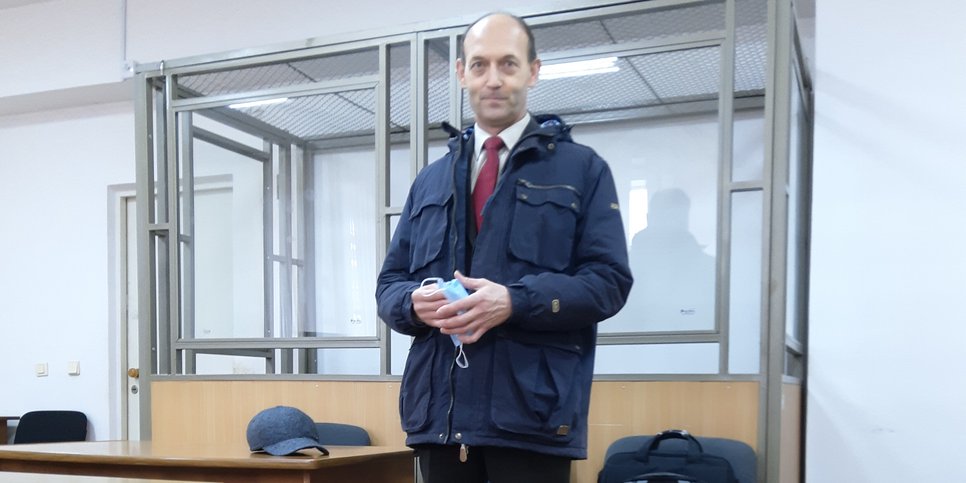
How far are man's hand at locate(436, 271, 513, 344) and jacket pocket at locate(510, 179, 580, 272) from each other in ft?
0.37

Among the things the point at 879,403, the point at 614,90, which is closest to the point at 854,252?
the point at 879,403

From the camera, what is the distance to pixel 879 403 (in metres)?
2.95

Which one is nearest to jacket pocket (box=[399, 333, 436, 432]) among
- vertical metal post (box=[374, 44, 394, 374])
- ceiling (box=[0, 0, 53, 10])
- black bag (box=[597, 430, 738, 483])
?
black bag (box=[597, 430, 738, 483])

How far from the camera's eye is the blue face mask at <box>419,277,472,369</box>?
1507mm

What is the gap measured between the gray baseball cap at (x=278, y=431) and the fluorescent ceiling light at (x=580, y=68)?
1555 mm

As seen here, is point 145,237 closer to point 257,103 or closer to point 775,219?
point 257,103

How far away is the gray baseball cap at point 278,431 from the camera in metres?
2.03

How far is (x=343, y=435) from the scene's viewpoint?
3.14 meters

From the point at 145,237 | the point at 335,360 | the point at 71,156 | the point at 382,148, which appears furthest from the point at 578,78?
the point at 71,156

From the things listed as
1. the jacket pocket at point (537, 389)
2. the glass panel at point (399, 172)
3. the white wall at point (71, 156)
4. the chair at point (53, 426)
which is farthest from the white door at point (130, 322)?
the jacket pocket at point (537, 389)

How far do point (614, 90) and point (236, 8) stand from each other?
2.68m

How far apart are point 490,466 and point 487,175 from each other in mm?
547

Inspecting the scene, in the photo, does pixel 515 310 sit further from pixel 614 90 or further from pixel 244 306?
pixel 244 306

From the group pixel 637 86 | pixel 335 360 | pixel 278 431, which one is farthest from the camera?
pixel 335 360
